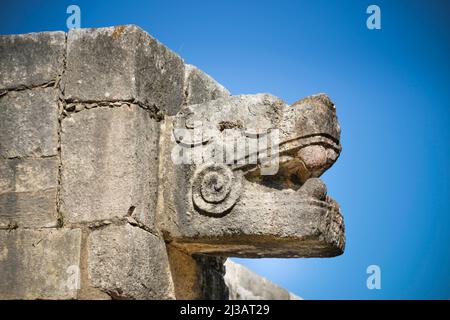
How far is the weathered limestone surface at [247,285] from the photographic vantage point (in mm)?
9570

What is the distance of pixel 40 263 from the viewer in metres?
6.21

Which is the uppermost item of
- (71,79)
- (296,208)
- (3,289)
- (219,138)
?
(71,79)

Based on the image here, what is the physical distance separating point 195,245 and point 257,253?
470mm

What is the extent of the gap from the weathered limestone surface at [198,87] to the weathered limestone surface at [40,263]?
4.66 feet

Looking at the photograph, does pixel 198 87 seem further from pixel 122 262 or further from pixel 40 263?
pixel 40 263

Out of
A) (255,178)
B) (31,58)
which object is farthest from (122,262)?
(31,58)

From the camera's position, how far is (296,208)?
616 centimetres

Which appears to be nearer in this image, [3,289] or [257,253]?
[3,289]

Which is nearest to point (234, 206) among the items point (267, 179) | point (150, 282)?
point (267, 179)

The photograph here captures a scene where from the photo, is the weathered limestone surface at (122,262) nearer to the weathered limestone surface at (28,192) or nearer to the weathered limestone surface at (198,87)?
the weathered limestone surface at (28,192)

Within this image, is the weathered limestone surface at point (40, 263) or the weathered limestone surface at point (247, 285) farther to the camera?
the weathered limestone surface at point (247, 285)

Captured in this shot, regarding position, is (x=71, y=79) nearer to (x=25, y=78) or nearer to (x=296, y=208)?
(x=25, y=78)

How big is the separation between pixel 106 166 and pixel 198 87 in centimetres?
120

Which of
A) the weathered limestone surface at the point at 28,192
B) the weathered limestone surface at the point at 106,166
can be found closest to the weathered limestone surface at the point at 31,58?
the weathered limestone surface at the point at 106,166
